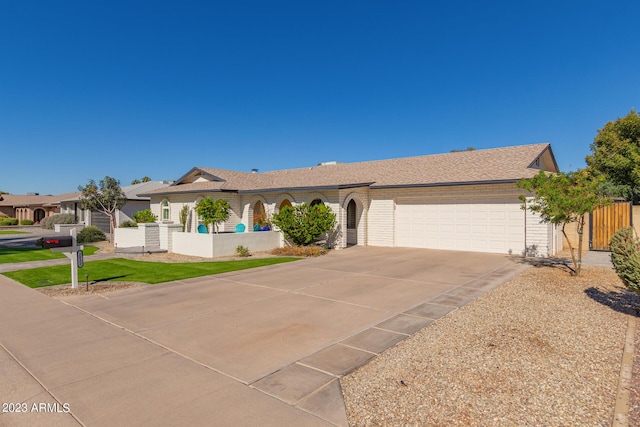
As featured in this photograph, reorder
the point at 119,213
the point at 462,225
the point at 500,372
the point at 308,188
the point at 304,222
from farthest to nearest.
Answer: the point at 119,213 → the point at 308,188 → the point at 304,222 → the point at 462,225 → the point at 500,372

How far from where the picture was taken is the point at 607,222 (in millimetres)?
17250

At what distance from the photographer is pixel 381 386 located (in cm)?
438

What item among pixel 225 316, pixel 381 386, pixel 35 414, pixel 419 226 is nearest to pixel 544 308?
pixel 381 386

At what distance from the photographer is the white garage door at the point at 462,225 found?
16.6 meters

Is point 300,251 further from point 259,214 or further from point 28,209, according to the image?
point 28,209

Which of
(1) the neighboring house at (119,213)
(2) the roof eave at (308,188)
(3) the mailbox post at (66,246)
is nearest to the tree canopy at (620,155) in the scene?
(2) the roof eave at (308,188)

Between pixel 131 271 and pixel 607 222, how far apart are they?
21308 millimetres

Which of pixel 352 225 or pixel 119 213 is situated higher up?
pixel 119 213

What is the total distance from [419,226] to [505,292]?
34.3ft

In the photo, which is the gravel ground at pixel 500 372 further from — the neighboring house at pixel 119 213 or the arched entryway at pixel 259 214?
the neighboring house at pixel 119 213

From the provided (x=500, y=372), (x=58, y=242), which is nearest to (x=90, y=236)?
(x=58, y=242)

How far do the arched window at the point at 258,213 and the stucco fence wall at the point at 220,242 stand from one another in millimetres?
4030

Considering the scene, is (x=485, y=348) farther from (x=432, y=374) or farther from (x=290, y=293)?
(x=290, y=293)

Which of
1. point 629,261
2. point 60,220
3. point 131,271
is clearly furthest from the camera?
point 60,220
